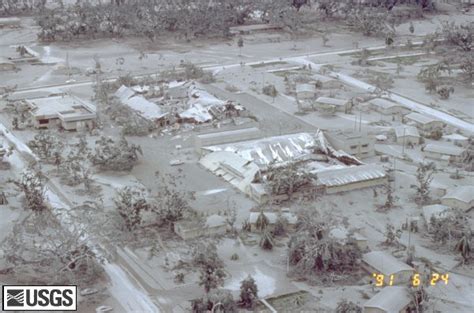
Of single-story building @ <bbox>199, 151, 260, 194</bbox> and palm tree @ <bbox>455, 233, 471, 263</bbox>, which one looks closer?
palm tree @ <bbox>455, 233, 471, 263</bbox>

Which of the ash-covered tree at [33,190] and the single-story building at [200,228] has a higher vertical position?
the ash-covered tree at [33,190]

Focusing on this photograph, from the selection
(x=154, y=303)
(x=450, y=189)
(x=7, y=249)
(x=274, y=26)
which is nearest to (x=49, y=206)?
(x=7, y=249)

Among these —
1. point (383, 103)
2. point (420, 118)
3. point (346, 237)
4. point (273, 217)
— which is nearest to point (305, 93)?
point (383, 103)

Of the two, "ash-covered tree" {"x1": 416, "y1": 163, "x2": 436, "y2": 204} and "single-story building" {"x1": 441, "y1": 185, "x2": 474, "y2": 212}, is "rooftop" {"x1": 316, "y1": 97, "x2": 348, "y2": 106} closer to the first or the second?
"ash-covered tree" {"x1": 416, "y1": 163, "x2": 436, "y2": 204}

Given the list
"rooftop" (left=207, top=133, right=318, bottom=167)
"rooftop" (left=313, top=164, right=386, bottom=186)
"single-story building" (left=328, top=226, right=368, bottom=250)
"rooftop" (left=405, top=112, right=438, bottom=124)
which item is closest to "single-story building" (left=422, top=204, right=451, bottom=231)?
"single-story building" (left=328, top=226, right=368, bottom=250)

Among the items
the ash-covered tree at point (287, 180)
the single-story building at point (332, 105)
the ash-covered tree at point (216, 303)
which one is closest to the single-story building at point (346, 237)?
the ash-covered tree at point (287, 180)

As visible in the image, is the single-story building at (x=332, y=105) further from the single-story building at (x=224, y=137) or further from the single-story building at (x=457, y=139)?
the single-story building at (x=457, y=139)

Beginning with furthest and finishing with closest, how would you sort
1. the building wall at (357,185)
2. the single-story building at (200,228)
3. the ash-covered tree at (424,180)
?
the building wall at (357,185) → the ash-covered tree at (424,180) → the single-story building at (200,228)
